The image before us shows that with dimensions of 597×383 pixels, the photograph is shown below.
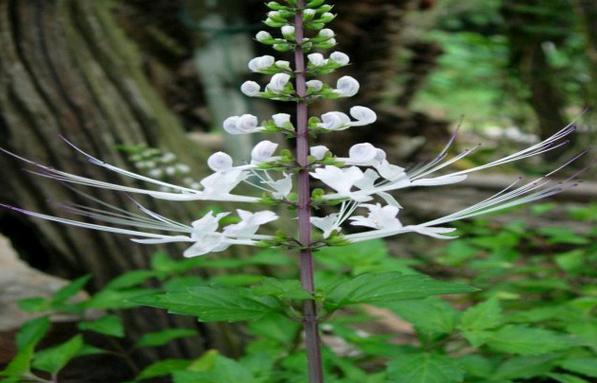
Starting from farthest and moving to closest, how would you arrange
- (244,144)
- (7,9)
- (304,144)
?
1. (244,144)
2. (7,9)
3. (304,144)

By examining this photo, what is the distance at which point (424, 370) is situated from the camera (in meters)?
1.48

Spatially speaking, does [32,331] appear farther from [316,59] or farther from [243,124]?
[316,59]

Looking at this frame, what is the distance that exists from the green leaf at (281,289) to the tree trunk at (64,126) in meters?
1.42

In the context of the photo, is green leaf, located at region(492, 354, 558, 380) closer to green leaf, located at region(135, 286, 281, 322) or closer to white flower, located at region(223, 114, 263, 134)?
green leaf, located at region(135, 286, 281, 322)

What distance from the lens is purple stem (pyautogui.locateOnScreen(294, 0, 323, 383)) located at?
1318 millimetres

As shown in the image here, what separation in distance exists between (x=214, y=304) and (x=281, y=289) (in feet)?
0.37

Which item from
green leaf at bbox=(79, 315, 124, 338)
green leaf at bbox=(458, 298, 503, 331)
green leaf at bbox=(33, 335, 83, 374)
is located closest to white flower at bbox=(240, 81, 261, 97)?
green leaf at bbox=(458, 298, 503, 331)

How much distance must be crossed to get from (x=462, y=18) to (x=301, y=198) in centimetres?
855

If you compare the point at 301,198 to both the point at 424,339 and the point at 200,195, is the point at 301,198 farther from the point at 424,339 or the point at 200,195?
the point at 424,339

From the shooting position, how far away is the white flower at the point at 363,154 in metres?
1.29

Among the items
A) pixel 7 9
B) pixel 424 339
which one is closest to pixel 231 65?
pixel 7 9

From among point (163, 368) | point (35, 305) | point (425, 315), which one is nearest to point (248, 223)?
point (425, 315)

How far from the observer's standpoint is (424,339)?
1777mm

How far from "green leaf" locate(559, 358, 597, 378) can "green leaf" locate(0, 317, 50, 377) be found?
1.20m
